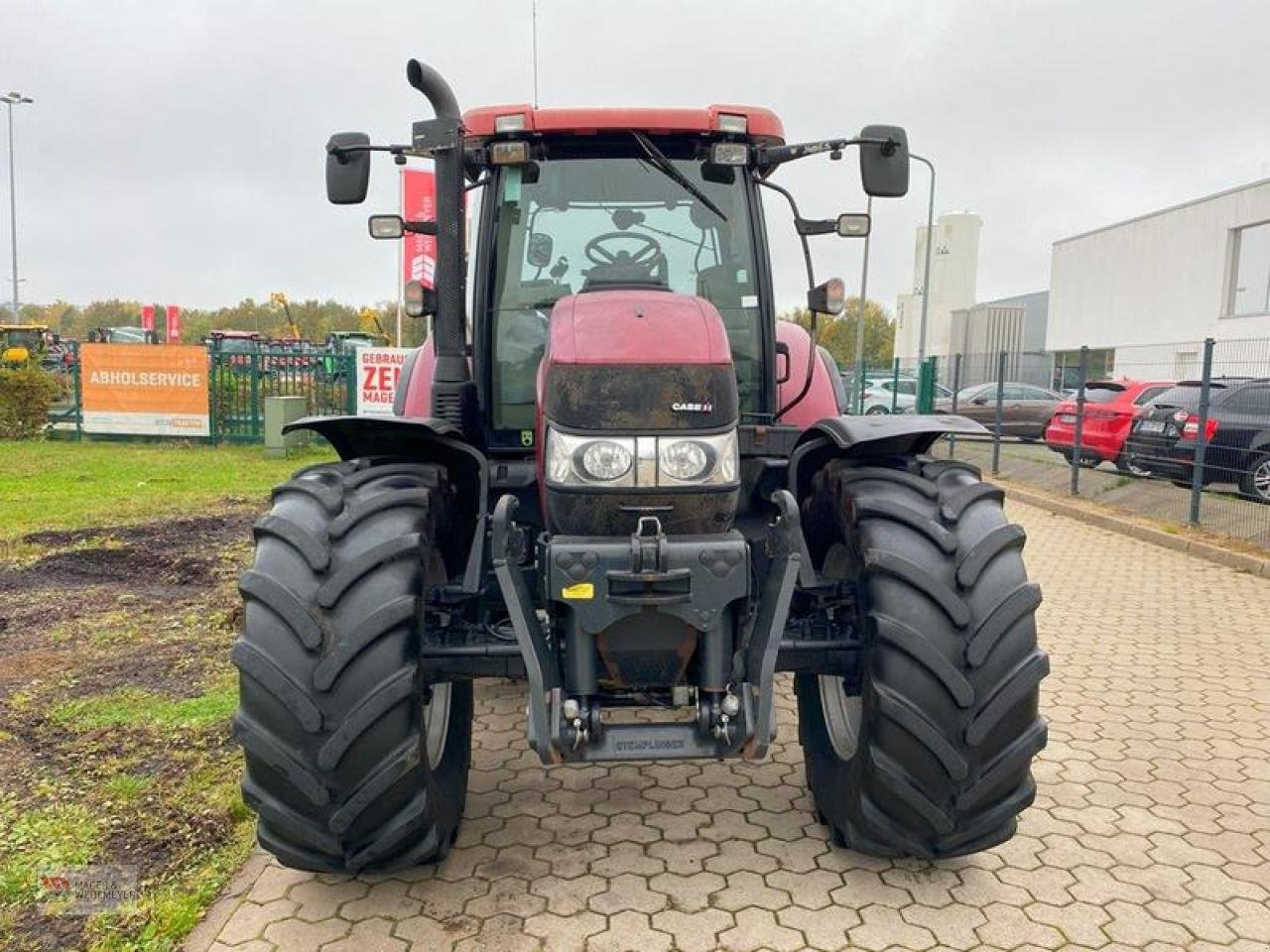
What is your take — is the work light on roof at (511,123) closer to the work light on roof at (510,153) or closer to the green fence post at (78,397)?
the work light on roof at (510,153)

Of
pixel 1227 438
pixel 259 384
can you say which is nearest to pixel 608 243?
pixel 1227 438

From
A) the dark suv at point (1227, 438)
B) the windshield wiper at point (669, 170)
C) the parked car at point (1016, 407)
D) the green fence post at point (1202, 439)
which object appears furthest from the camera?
the parked car at point (1016, 407)

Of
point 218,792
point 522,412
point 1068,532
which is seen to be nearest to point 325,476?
point 522,412

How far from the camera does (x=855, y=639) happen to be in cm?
315

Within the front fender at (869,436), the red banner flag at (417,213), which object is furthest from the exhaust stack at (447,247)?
the red banner flag at (417,213)

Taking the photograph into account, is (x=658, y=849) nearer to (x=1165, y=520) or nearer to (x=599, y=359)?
(x=599, y=359)

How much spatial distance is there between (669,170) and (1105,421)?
1165 cm

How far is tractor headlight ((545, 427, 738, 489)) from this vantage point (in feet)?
9.25

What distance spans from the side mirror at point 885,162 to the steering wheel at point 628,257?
0.84 m

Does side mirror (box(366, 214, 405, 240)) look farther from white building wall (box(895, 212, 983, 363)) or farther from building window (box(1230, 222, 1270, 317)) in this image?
white building wall (box(895, 212, 983, 363))

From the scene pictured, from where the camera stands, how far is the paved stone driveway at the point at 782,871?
291 centimetres

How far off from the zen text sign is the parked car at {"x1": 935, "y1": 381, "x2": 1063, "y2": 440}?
36.3 ft

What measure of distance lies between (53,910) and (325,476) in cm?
152

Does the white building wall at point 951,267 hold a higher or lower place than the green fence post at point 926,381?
higher
